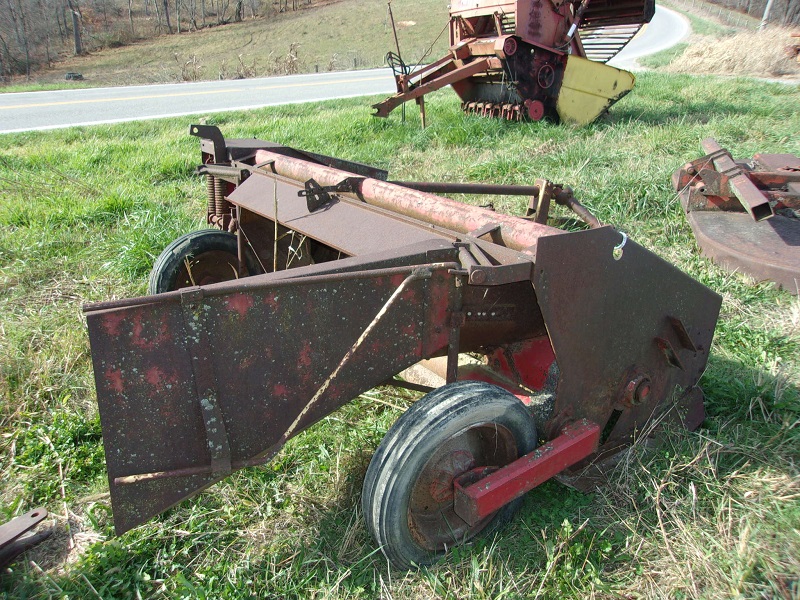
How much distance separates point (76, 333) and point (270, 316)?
2.47m

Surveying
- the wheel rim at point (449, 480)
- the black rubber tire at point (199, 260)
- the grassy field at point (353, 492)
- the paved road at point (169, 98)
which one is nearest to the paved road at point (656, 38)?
the paved road at point (169, 98)

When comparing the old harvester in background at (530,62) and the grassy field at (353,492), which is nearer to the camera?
the grassy field at (353,492)

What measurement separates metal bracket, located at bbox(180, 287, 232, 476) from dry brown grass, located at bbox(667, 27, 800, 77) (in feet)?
60.6

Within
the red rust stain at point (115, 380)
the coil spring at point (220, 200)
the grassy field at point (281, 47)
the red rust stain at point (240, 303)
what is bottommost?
the grassy field at point (281, 47)

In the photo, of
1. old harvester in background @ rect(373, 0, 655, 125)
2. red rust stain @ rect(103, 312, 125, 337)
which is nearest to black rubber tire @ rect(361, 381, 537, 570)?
red rust stain @ rect(103, 312, 125, 337)

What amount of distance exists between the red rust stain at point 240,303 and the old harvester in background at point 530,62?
21.1 feet

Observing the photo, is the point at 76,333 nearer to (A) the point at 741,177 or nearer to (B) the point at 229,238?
(B) the point at 229,238

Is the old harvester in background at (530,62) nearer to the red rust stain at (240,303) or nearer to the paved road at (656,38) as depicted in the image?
the red rust stain at (240,303)

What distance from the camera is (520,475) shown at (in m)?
2.14

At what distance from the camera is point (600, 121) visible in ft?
29.3

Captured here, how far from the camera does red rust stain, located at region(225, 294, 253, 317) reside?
188 cm

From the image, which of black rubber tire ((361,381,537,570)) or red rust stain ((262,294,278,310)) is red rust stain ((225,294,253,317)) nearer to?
red rust stain ((262,294,278,310))

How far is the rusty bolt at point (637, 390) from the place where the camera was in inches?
101

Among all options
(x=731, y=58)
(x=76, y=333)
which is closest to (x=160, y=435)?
(x=76, y=333)
